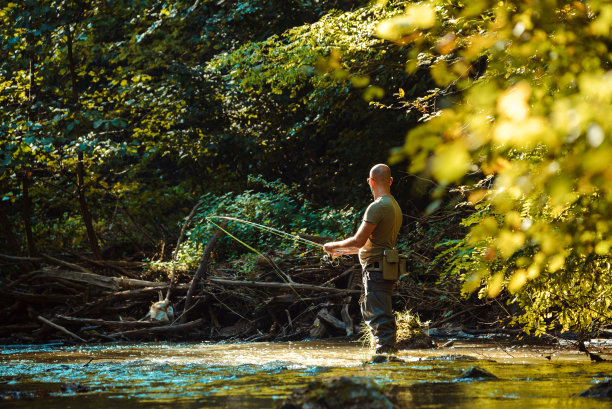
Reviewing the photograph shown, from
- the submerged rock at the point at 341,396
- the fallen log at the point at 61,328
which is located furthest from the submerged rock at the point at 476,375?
the fallen log at the point at 61,328

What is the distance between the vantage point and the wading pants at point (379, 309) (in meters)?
7.64

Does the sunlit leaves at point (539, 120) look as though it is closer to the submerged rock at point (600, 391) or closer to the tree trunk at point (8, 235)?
the submerged rock at point (600, 391)

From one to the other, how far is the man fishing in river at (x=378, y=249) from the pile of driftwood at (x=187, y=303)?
128 inches

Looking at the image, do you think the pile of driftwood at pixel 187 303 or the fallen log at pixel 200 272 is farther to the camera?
the fallen log at pixel 200 272

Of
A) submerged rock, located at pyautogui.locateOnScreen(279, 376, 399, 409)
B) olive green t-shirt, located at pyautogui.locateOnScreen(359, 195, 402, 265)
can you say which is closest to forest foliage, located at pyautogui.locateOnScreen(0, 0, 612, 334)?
olive green t-shirt, located at pyautogui.locateOnScreen(359, 195, 402, 265)

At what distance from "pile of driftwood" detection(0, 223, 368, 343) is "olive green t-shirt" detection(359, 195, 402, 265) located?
11.1 feet

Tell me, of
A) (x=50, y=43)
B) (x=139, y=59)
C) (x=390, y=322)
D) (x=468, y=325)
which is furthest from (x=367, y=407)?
(x=139, y=59)

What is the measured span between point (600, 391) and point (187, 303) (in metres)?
8.35

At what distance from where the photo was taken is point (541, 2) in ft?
8.41

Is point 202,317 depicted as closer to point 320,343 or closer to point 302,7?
point 320,343

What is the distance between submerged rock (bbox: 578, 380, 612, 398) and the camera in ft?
14.8

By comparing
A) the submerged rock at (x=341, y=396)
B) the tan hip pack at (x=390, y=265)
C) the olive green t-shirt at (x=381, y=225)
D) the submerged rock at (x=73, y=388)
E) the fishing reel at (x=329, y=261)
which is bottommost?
the submerged rock at (x=73, y=388)

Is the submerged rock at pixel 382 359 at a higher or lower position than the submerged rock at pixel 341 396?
lower

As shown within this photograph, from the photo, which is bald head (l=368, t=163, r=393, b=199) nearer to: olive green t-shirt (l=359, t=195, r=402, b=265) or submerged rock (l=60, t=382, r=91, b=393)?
olive green t-shirt (l=359, t=195, r=402, b=265)
